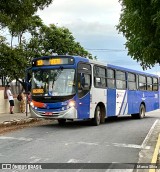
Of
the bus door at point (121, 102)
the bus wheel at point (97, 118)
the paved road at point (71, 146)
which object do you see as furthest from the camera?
the bus door at point (121, 102)

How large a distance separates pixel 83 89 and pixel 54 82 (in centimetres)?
131

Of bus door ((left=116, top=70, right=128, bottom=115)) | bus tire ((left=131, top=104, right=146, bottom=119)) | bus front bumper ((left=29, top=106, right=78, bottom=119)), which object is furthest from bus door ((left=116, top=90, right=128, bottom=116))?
bus front bumper ((left=29, top=106, right=78, bottom=119))

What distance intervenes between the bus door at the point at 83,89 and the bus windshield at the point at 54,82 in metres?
0.35

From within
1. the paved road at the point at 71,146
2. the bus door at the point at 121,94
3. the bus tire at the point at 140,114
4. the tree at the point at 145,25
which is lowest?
the paved road at the point at 71,146

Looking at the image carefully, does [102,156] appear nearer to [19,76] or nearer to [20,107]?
[19,76]

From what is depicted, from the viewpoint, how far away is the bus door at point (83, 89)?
661 inches

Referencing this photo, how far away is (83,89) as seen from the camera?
56.1ft

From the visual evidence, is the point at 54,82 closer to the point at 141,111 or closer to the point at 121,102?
the point at 121,102

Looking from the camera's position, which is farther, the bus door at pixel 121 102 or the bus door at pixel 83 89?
the bus door at pixel 121 102

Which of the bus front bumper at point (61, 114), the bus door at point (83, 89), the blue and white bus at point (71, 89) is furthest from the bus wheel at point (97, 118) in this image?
the bus front bumper at point (61, 114)

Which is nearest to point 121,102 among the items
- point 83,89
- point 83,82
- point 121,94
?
point 121,94

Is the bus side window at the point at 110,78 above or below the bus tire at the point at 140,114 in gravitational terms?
above

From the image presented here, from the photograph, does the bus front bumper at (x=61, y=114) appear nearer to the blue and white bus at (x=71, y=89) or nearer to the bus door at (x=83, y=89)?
the blue and white bus at (x=71, y=89)

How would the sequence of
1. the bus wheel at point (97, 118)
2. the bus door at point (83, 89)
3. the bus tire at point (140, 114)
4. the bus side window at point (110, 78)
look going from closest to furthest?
the bus door at point (83, 89) < the bus wheel at point (97, 118) < the bus side window at point (110, 78) < the bus tire at point (140, 114)
